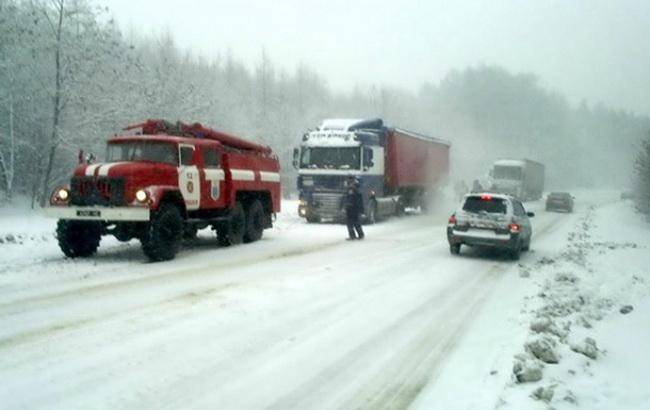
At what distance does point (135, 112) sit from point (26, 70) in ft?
20.7

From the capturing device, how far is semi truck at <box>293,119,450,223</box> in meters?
23.6

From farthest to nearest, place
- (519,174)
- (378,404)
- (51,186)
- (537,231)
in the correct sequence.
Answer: (519,174) → (51,186) → (537,231) → (378,404)

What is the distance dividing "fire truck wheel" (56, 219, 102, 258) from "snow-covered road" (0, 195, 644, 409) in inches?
17.6

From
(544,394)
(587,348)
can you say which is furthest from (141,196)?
(544,394)

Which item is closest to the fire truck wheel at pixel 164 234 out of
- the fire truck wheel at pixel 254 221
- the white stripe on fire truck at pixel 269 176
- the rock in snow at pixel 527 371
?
the fire truck wheel at pixel 254 221

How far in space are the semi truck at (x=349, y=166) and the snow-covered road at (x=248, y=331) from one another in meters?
10.2

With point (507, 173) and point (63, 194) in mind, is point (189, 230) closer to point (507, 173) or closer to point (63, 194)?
point (63, 194)

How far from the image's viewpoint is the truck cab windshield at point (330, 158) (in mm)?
23750

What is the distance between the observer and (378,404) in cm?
517

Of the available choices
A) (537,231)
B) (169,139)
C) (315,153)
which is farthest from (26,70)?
(537,231)

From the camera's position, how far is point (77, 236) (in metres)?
12.8

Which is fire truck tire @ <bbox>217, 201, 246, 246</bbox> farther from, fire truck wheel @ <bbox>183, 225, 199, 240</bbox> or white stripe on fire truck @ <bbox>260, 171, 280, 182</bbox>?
white stripe on fire truck @ <bbox>260, 171, 280, 182</bbox>

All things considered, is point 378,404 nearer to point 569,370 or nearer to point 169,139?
point 569,370

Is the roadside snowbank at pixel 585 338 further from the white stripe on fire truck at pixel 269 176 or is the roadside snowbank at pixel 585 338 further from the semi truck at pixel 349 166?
the semi truck at pixel 349 166
